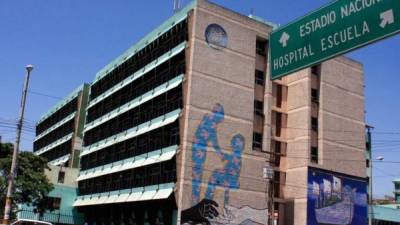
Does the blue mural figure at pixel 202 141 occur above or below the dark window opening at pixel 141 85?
below

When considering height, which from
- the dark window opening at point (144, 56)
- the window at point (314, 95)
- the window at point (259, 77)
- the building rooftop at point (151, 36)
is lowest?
the window at point (314, 95)

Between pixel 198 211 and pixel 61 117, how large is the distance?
134 feet

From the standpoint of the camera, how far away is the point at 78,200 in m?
58.8

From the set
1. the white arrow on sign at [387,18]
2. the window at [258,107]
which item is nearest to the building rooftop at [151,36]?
the window at [258,107]

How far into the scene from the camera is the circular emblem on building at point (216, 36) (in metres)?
42.2

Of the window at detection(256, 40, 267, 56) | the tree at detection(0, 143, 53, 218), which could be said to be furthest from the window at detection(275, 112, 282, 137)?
the tree at detection(0, 143, 53, 218)

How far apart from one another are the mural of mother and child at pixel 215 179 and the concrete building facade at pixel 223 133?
0.26ft

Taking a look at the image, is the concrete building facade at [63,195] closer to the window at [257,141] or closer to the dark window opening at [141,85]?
the dark window opening at [141,85]

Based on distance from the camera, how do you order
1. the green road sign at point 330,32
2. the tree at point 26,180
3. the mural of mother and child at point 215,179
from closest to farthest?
the green road sign at point 330,32, the mural of mother and child at point 215,179, the tree at point 26,180

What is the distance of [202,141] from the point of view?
40.5 m

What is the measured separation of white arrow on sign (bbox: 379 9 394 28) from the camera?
7.56 metres

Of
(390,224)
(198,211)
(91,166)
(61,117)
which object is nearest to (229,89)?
(198,211)

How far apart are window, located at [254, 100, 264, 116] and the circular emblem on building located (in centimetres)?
598

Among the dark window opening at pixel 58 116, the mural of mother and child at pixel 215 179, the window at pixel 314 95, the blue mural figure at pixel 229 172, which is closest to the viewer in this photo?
the mural of mother and child at pixel 215 179
